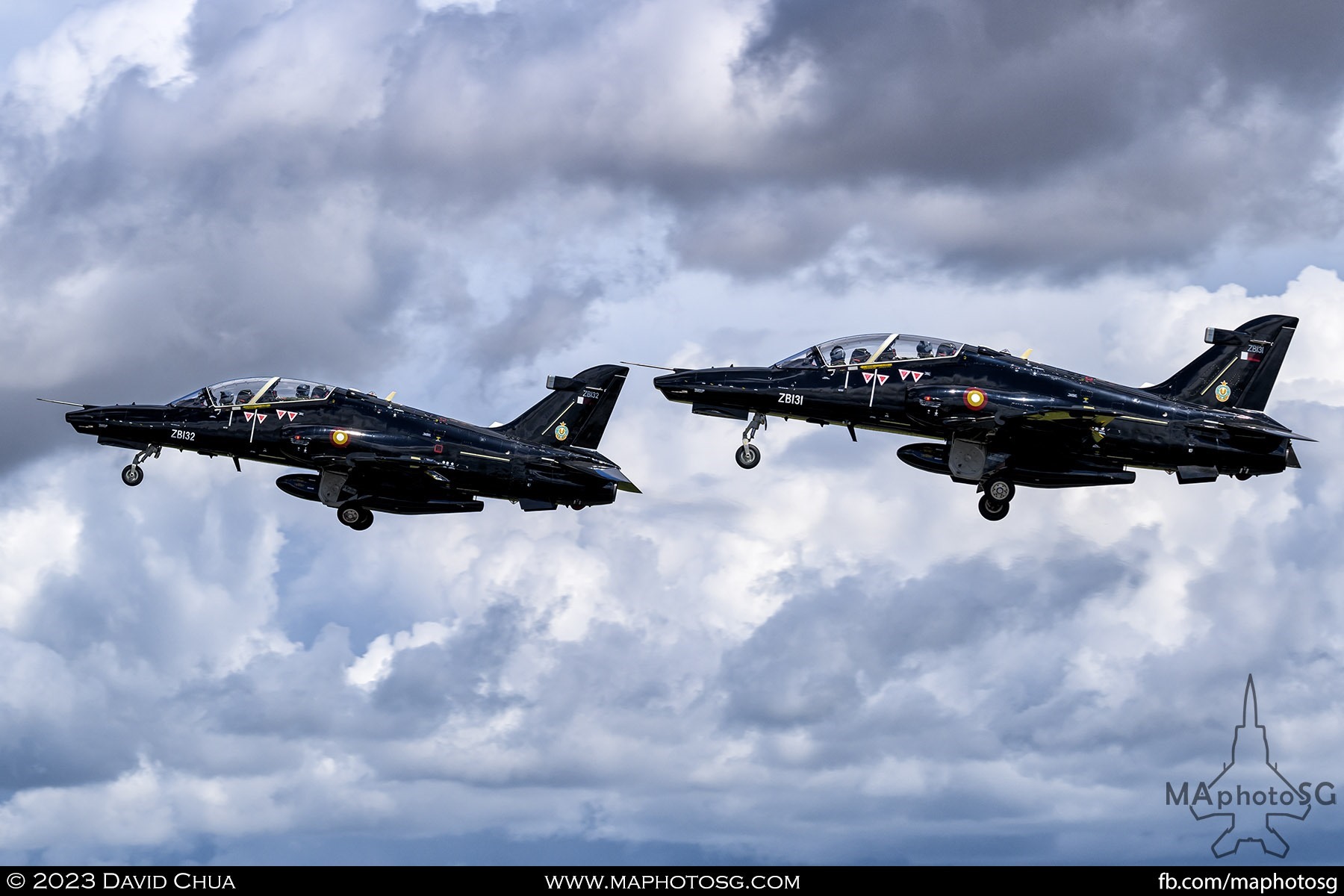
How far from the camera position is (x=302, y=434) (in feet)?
250

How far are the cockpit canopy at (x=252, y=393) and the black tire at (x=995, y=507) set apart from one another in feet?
76.3

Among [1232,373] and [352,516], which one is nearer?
[1232,373]

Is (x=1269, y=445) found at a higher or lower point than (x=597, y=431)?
lower

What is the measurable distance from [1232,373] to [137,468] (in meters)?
37.9

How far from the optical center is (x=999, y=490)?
2862 inches

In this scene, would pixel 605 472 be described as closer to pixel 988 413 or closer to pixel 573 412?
pixel 573 412

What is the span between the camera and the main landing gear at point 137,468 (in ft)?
253

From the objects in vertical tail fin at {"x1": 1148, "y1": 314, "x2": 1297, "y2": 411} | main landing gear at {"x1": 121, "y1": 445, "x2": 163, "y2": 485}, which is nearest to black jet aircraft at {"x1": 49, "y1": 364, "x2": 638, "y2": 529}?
main landing gear at {"x1": 121, "y1": 445, "x2": 163, "y2": 485}

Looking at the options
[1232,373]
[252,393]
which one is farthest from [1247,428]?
[252,393]
